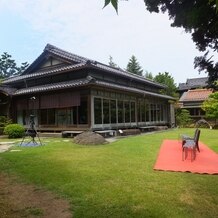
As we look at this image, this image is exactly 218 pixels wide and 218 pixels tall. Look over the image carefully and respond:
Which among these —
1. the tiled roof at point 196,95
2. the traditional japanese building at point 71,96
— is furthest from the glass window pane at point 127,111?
the tiled roof at point 196,95

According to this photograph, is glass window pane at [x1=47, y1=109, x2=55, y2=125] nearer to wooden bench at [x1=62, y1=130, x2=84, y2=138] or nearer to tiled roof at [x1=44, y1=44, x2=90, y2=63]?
wooden bench at [x1=62, y1=130, x2=84, y2=138]

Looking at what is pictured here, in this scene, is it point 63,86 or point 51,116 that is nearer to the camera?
point 63,86

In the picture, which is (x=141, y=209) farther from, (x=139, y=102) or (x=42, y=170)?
(x=139, y=102)

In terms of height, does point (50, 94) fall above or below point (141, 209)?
above

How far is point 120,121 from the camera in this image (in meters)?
23.4

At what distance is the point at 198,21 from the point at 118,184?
4.07 metres

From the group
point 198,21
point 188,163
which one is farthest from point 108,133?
point 198,21

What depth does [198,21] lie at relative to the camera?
499 centimetres

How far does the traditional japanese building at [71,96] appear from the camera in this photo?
20266 millimetres

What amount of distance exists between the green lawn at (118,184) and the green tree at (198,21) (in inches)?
98.2

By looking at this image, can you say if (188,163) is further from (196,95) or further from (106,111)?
(196,95)

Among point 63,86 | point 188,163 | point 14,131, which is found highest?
point 63,86

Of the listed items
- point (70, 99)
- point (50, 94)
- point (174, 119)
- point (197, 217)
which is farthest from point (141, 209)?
point (174, 119)

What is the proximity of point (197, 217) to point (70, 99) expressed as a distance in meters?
16.3
